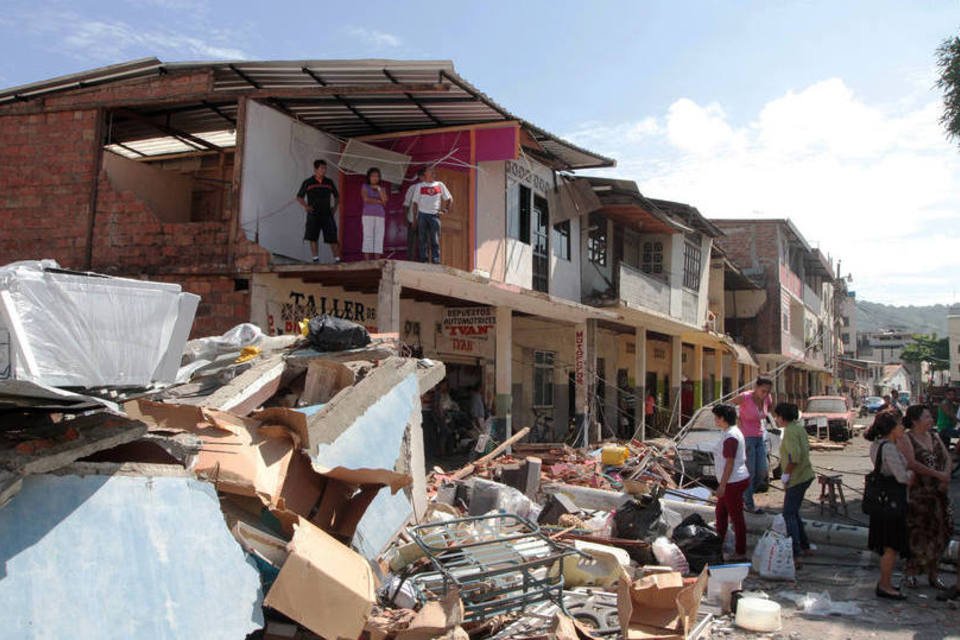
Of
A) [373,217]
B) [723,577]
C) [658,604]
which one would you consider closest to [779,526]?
[723,577]

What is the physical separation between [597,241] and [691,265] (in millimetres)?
5483

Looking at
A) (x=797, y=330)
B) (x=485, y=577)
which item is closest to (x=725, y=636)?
(x=485, y=577)

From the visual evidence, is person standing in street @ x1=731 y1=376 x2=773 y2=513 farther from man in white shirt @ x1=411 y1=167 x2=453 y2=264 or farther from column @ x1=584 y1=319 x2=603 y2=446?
column @ x1=584 y1=319 x2=603 y2=446

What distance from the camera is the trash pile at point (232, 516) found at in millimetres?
3904

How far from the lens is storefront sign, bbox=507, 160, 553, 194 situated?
584 inches

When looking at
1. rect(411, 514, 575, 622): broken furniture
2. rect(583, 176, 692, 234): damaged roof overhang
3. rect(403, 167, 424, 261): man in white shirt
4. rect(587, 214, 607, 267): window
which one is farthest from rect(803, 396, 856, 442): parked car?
rect(411, 514, 575, 622): broken furniture

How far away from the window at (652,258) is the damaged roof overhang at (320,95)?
387 inches

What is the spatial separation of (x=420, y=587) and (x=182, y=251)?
7.80 m

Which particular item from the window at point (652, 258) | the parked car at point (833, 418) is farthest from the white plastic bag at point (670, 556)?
the parked car at point (833, 418)

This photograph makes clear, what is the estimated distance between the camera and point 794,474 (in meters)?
8.27

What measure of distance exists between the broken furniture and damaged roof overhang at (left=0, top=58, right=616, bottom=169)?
7.29 metres

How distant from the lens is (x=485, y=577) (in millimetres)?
4863

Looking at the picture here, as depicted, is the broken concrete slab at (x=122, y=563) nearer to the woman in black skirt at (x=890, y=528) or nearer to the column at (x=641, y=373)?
the woman in black skirt at (x=890, y=528)

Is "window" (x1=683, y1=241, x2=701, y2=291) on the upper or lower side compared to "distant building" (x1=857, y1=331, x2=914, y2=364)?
lower
